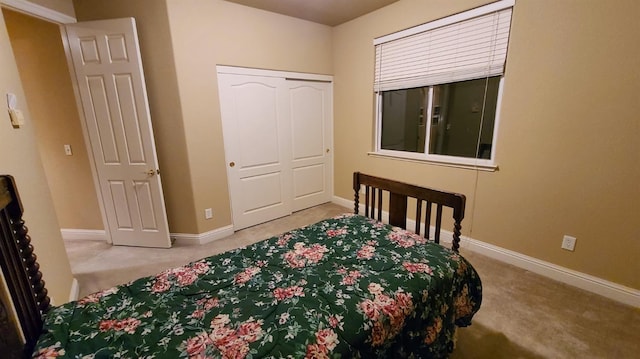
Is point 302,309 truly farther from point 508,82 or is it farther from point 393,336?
point 508,82

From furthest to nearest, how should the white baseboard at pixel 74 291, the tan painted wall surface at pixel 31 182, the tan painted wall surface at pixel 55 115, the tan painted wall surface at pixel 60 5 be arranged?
1. the tan painted wall surface at pixel 55 115
2. the tan painted wall surface at pixel 60 5
3. the white baseboard at pixel 74 291
4. the tan painted wall surface at pixel 31 182

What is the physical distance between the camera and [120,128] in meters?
2.58

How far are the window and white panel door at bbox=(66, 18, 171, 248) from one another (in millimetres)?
2609

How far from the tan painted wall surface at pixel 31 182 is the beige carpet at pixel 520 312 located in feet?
1.61

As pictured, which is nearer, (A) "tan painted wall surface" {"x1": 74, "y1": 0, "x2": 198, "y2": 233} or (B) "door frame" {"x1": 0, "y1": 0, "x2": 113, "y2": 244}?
(B) "door frame" {"x1": 0, "y1": 0, "x2": 113, "y2": 244}

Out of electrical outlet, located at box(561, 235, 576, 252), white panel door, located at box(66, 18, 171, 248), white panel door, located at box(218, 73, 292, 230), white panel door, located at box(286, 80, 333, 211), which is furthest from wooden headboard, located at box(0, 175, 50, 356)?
electrical outlet, located at box(561, 235, 576, 252)

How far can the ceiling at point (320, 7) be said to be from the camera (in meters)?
2.86

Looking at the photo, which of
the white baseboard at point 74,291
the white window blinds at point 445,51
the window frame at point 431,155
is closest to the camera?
the white baseboard at point 74,291

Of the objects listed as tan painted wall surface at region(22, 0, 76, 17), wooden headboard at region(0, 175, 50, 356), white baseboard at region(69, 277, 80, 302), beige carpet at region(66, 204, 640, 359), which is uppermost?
tan painted wall surface at region(22, 0, 76, 17)

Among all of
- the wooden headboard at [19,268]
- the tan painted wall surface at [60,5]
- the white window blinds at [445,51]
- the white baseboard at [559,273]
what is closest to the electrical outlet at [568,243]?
the white baseboard at [559,273]

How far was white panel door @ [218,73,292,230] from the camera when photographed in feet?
9.97

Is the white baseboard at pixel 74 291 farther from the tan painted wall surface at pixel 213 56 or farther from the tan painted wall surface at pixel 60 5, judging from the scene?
the tan painted wall surface at pixel 60 5

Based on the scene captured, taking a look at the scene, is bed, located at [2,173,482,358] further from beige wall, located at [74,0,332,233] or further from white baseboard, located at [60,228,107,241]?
white baseboard, located at [60,228,107,241]

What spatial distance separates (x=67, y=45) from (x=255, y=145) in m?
1.92
